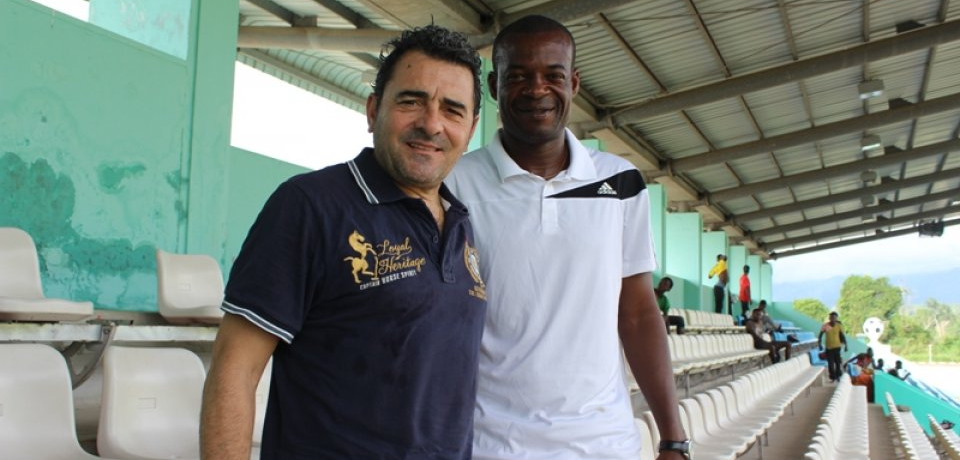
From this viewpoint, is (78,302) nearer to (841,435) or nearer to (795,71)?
(841,435)

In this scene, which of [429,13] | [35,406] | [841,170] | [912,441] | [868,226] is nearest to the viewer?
[35,406]

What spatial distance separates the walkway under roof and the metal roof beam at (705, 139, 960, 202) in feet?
0.10

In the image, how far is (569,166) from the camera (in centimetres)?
144

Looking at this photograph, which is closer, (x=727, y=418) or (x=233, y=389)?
(x=233, y=389)

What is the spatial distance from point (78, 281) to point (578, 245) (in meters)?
3.73

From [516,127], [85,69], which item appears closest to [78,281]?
[85,69]

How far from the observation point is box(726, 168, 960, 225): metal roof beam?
2125 cm

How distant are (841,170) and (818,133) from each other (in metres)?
3.97

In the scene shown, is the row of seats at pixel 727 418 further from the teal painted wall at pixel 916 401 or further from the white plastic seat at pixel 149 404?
the teal painted wall at pixel 916 401

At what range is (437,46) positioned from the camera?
1133mm

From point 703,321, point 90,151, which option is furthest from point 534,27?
point 703,321

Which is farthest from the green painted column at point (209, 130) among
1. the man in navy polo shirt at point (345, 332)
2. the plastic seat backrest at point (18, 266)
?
the man in navy polo shirt at point (345, 332)

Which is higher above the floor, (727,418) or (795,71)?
(795,71)

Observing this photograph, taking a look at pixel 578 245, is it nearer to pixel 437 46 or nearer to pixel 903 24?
pixel 437 46
